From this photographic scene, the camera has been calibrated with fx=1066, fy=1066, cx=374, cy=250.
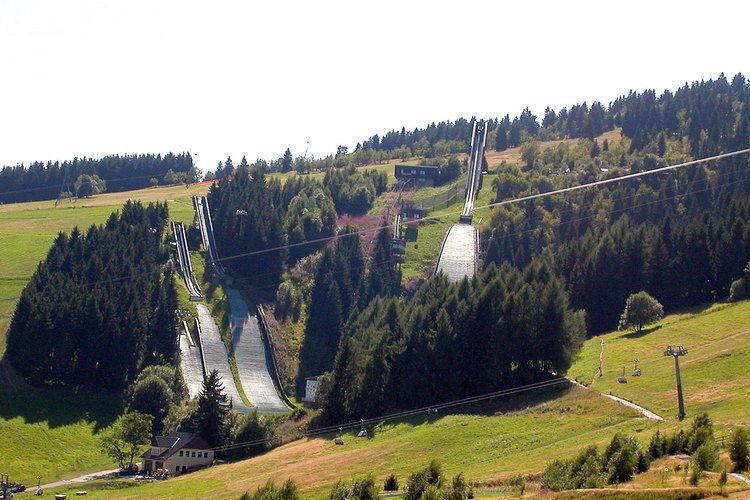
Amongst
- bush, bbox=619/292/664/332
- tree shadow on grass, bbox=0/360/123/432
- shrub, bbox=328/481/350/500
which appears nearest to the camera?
shrub, bbox=328/481/350/500

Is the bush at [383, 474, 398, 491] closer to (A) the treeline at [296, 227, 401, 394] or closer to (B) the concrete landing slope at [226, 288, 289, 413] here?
(B) the concrete landing slope at [226, 288, 289, 413]

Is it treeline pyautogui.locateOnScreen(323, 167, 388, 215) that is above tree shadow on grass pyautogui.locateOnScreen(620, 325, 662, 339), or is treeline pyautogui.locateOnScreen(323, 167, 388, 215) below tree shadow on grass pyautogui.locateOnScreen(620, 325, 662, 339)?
above

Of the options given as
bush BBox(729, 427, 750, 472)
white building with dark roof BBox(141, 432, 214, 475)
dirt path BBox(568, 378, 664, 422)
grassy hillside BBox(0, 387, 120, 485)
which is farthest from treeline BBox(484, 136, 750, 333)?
bush BBox(729, 427, 750, 472)

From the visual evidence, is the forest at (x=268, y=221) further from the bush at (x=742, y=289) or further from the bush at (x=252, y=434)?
the bush at (x=742, y=289)

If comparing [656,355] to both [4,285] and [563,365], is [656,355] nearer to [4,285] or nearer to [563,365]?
[563,365]

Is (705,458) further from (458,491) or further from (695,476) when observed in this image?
(458,491)

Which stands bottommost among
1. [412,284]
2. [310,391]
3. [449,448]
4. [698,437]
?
[310,391]

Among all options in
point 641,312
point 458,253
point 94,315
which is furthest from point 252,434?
point 458,253

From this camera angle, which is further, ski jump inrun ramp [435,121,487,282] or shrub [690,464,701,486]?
ski jump inrun ramp [435,121,487,282]
